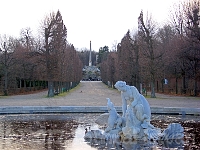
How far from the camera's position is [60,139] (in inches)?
504

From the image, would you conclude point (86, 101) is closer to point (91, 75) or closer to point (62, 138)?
point (62, 138)

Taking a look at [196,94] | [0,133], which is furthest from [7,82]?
[0,133]

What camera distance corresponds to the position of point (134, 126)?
12.9 m

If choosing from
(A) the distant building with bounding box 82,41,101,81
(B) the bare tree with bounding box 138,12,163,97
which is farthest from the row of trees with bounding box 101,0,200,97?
(A) the distant building with bounding box 82,41,101,81

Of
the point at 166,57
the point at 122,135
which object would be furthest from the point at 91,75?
the point at 122,135

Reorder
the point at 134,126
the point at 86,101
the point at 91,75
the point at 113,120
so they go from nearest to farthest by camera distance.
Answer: the point at 134,126, the point at 113,120, the point at 86,101, the point at 91,75

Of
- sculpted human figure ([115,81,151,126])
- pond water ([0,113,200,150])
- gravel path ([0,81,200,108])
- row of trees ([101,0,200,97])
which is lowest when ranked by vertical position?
pond water ([0,113,200,150])

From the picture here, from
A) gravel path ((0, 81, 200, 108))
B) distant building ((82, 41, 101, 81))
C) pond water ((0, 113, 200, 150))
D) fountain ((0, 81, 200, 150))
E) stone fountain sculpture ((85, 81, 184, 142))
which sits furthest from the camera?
distant building ((82, 41, 101, 81))

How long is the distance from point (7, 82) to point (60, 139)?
143 ft

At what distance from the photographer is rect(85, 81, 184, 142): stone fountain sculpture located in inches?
499

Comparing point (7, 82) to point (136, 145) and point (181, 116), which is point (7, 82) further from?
point (136, 145)

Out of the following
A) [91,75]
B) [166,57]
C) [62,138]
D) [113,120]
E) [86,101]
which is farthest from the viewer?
[91,75]

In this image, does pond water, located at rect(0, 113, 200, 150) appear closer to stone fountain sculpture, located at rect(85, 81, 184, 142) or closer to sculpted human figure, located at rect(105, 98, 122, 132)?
stone fountain sculpture, located at rect(85, 81, 184, 142)

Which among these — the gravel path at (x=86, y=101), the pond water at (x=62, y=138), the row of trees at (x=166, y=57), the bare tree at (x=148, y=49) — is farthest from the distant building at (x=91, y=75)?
the pond water at (x=62, y=138)
